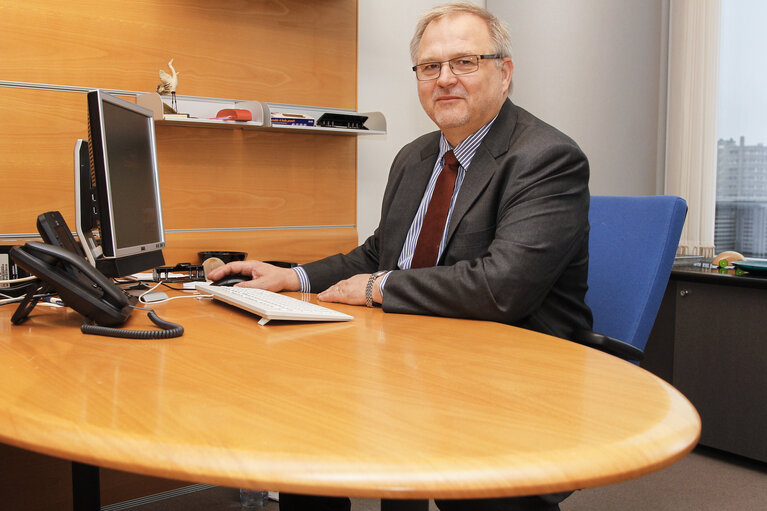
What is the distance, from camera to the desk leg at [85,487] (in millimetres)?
1480

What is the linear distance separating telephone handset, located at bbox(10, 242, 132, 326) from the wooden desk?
7 centimetres

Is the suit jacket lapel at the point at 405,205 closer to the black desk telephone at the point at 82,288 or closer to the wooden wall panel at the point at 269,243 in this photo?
the black desk telephone at the point at 82,288

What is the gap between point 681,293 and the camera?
2.83 metres

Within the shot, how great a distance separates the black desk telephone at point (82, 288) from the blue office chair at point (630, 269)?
101 cm

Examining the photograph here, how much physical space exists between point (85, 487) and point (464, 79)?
1.37m

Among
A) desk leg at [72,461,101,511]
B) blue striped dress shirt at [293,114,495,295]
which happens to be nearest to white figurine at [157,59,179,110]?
blue striped dress shirt at [293,114,495,295]

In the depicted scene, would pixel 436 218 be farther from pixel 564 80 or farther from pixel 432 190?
pixel 564 80

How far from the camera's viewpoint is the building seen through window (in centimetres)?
332

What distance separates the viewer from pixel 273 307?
1.28 meters

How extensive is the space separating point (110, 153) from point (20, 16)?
1.28m

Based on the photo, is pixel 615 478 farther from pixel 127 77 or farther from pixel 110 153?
pixel 127 77

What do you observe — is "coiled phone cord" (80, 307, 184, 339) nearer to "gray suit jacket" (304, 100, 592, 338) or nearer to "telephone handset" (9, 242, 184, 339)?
"telephone handset" (9, 242, 184, 339)

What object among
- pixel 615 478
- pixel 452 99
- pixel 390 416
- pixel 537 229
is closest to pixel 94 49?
pixel 452 99

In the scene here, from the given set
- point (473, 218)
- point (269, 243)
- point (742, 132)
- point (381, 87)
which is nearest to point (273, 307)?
point (473, 218)
